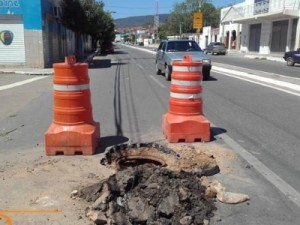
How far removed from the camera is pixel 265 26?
2114 inches

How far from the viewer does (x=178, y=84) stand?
688 cm

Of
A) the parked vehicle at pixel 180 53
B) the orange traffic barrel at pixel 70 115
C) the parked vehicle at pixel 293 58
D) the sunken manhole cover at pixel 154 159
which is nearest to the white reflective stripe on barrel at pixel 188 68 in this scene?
the sunken manhole cover at pixel 154 159

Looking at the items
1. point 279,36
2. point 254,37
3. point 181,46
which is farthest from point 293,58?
point 254,37

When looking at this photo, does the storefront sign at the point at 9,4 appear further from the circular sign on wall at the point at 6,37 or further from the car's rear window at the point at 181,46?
the car's rear window at the point at 181,46

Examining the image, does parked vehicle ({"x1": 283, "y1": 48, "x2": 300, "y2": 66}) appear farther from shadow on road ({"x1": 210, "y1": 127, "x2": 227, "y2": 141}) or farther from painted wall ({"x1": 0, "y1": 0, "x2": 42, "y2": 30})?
shadow on road ({"x1": 210, "y1": 127, "x2": 227, "y2": 141})

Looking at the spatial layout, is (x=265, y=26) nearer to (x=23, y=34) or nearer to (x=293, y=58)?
(x=293, y=58)

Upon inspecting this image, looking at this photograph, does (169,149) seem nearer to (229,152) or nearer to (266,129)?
(229,152)

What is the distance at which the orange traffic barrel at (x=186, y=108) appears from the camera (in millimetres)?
6711

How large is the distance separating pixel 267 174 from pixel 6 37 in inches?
895

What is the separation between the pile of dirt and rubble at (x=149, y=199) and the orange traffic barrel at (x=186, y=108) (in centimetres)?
193

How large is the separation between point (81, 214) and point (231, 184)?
6.20 feet

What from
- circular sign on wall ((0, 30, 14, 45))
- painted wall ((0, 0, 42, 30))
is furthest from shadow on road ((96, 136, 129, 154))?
circular sign on wall ((0, 30, 14, 45))

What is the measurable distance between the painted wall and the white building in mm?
29552

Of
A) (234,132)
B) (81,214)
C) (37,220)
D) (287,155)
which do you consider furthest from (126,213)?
(234,132)
